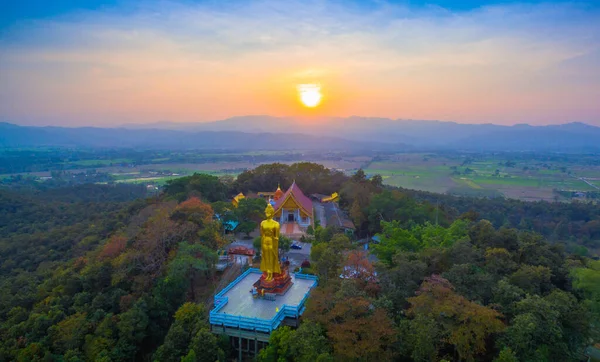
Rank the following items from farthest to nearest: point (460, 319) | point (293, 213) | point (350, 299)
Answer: point (293, 213) < point (350, 299) < point (460, 319)

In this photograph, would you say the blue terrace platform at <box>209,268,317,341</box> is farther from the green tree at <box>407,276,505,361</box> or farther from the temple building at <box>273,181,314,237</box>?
the temple building at <box>273,181,314,237</box>

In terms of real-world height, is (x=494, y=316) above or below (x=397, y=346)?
above

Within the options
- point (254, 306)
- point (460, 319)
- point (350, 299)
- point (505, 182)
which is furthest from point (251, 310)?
point (505, 182)

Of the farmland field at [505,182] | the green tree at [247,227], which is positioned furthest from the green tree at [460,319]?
the farmland field at [505,182]

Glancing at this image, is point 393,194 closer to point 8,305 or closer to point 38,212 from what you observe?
point 8,305

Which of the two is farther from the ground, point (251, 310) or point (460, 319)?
point (460, 319)

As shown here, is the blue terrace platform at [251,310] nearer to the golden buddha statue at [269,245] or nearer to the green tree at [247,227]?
the golden buddha statue at [269,245]

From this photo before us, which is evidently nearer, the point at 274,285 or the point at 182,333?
the point at 182,333

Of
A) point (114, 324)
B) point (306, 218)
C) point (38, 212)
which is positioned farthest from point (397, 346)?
point (38, 212)

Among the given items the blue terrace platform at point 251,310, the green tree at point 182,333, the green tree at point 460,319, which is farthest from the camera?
the blue terrace platform at point 251,310

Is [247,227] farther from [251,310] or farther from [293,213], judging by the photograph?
[251,310]

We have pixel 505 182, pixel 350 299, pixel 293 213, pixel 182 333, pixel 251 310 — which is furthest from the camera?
pixel 505 182
